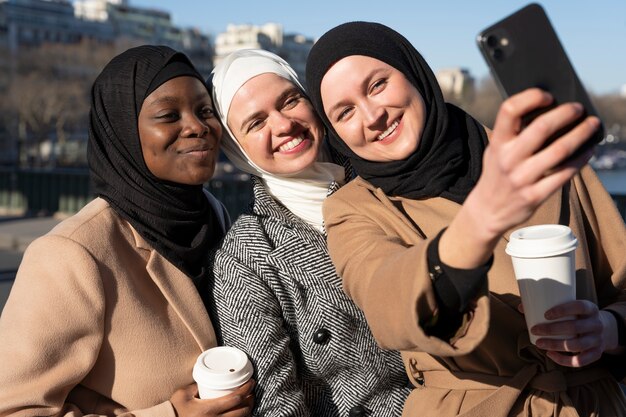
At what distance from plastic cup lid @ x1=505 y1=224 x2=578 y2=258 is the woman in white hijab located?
0.71 metres

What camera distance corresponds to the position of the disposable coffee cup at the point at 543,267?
4.99ft

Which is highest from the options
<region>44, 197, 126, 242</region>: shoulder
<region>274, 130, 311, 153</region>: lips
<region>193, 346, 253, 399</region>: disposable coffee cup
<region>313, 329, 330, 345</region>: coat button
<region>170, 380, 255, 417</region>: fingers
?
<region>274, 130, 311, 153</region>: lips

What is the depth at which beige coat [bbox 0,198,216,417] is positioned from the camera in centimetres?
198

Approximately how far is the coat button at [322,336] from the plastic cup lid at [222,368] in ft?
0.63

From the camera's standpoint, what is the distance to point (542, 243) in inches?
59.8

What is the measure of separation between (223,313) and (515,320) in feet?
2.75

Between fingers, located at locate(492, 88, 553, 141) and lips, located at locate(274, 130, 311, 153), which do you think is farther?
lips, located at locate(274, 130, 311, 153)

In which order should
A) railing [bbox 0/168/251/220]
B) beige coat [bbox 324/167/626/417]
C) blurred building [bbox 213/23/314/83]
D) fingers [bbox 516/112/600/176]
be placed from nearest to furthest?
1. fingers [bbox 516/112/600/176]
2. beige coat [bbox 324/167/626/417]
3. railing [bbox 0/168/251/220]
4. blurred building [bbox 213/23/314/83]

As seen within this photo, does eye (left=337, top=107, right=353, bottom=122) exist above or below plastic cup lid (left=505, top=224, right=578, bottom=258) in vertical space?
above

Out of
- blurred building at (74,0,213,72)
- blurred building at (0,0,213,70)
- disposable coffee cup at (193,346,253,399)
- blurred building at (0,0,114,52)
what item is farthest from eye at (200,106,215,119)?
blurred building at (74,0,213,72)

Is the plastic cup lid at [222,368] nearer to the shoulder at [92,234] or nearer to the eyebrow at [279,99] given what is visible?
the shoulder at [92,234]

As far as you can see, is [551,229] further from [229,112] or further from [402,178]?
[229,112]

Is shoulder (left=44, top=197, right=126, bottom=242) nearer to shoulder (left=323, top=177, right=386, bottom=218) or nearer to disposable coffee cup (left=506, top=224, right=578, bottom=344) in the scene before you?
shoulder (left=323, top=177, right=386, bottom=218)

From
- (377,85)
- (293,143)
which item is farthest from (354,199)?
(293,143)
